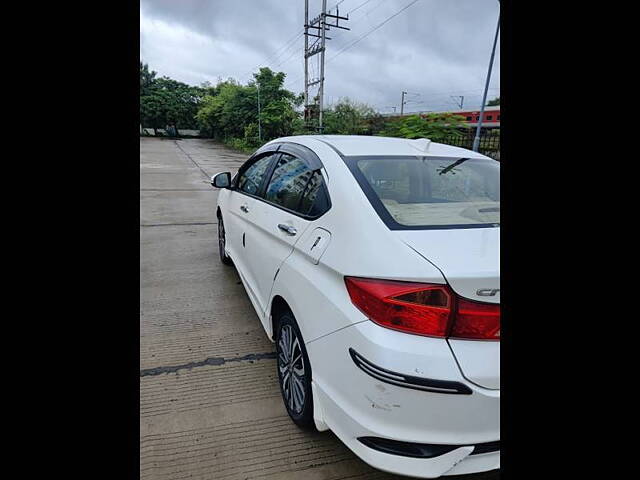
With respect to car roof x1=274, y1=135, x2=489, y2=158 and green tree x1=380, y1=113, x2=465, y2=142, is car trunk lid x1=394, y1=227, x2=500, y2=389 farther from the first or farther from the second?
green tree x1=380, y1=113, x2=465, y2=142

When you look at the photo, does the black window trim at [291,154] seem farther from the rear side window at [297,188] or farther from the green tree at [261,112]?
the green tree at [261,112]

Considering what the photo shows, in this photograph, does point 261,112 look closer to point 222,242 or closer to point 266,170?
point 222,242

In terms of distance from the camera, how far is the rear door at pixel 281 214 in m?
2.19

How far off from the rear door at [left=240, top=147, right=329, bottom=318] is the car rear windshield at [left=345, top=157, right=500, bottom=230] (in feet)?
0.89

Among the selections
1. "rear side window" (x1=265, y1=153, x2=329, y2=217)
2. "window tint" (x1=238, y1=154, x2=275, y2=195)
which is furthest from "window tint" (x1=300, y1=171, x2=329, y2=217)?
"window tint" (x1=238, y1=154, x2=275, y2=195)

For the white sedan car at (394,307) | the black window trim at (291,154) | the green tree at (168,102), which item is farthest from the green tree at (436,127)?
the green tree at (168,102)

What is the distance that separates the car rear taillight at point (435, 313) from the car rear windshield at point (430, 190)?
1.19ft

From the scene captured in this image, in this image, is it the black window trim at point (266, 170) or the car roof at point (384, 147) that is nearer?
the car roof at point (384, 147)

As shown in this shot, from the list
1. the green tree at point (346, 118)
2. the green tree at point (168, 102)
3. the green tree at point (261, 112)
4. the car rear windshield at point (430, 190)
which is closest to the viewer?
the car rear windshield at point (430, 190)

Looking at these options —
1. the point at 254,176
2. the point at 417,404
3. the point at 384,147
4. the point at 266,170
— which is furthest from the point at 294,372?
the point at 254,176

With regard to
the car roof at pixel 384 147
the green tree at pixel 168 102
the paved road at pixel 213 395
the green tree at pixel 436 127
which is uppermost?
the green tree at pixel 168 102

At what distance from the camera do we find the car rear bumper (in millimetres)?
1419

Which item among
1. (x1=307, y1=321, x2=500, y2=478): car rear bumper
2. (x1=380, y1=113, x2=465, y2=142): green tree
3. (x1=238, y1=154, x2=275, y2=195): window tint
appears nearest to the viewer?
(x1=307, y1=321, x2=500, y2=478): car rear bumper

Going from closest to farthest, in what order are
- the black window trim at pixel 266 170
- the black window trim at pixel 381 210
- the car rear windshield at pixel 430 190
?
the black window trim at pixel 381 210 < the car rear windshield at pixel 430 190 < the black window trim at pixel 266 170
